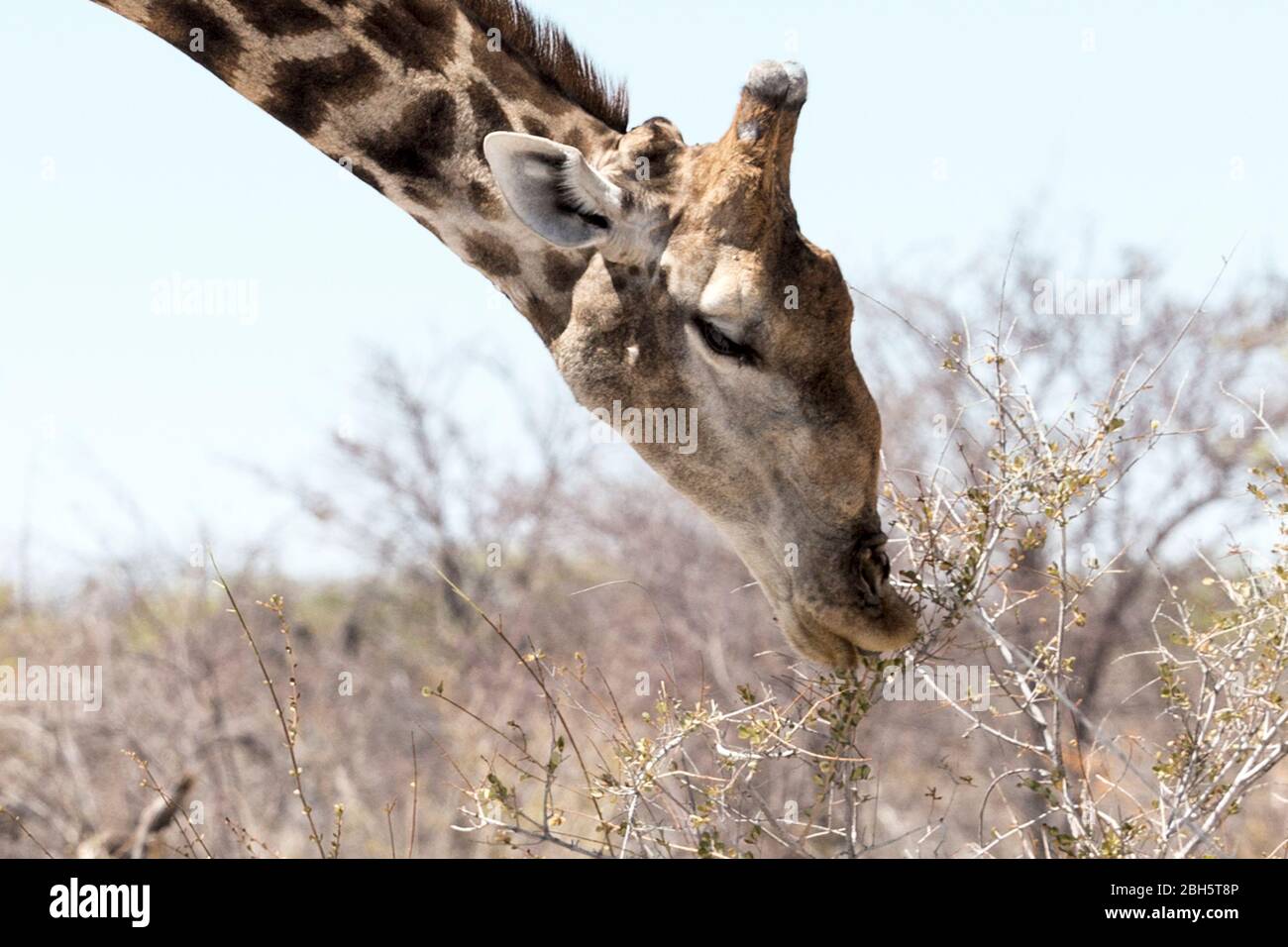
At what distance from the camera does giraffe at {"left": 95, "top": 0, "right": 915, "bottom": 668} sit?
5426 mm

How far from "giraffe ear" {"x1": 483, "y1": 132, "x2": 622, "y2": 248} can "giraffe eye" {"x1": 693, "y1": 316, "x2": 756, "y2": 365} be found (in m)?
0.47

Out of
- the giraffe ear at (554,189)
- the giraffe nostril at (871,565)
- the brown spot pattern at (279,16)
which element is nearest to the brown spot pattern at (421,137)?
the giraffe ear at (554,189)

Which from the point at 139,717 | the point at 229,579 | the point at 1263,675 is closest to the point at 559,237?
the point at 1263,675

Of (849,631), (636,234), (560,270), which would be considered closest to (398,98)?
(560,270)

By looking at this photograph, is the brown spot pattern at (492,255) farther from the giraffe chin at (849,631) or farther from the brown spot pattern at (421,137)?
the giraffe chin at (849,631)

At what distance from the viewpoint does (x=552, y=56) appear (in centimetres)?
605

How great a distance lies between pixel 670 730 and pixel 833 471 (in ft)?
3.48

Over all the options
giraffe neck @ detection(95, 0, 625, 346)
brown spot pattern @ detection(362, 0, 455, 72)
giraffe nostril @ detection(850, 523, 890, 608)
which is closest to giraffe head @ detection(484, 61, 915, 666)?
giraffe nostril @ detection(850, 523, 890, 608)

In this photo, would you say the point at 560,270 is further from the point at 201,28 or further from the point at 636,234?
the point at 201,28

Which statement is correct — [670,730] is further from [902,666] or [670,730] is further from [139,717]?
[139,717]

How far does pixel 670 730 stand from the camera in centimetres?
525

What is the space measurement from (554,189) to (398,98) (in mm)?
753

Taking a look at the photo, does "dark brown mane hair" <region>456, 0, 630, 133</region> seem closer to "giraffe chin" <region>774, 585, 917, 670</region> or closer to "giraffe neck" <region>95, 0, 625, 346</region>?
"giraffe neck" <region>95, 0, 625, 346</region>

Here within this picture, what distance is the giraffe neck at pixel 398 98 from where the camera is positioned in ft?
19.0
